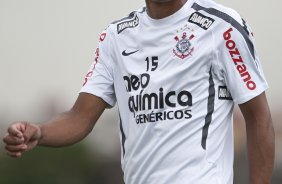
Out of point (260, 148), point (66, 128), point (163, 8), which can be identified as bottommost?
point (260, 148)

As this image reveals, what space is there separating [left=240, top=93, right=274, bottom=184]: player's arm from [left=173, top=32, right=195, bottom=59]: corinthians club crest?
317mm

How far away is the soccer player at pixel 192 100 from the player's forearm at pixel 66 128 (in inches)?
3.5

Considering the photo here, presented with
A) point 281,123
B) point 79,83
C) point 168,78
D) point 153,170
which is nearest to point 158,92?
point 168,78

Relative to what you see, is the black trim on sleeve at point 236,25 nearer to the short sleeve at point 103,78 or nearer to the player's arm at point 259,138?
the player's arm at point 259,138

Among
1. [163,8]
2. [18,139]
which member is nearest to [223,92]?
[163,8]

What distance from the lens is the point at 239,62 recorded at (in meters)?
4.13

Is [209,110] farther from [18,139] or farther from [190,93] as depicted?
[18,139]

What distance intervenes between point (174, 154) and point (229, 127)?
27 cm

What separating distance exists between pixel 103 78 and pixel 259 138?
798mm

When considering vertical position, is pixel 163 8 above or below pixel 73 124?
above

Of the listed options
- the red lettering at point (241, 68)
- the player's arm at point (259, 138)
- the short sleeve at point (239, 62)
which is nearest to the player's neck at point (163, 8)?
the short sleeve at point (239, 62)

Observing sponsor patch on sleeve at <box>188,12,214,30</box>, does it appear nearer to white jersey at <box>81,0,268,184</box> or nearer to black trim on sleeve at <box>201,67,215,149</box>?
white jersey at <box>81,0,268,184</box>

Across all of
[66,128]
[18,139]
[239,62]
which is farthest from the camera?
[66,128]

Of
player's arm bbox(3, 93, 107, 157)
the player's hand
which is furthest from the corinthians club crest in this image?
the player's hand
